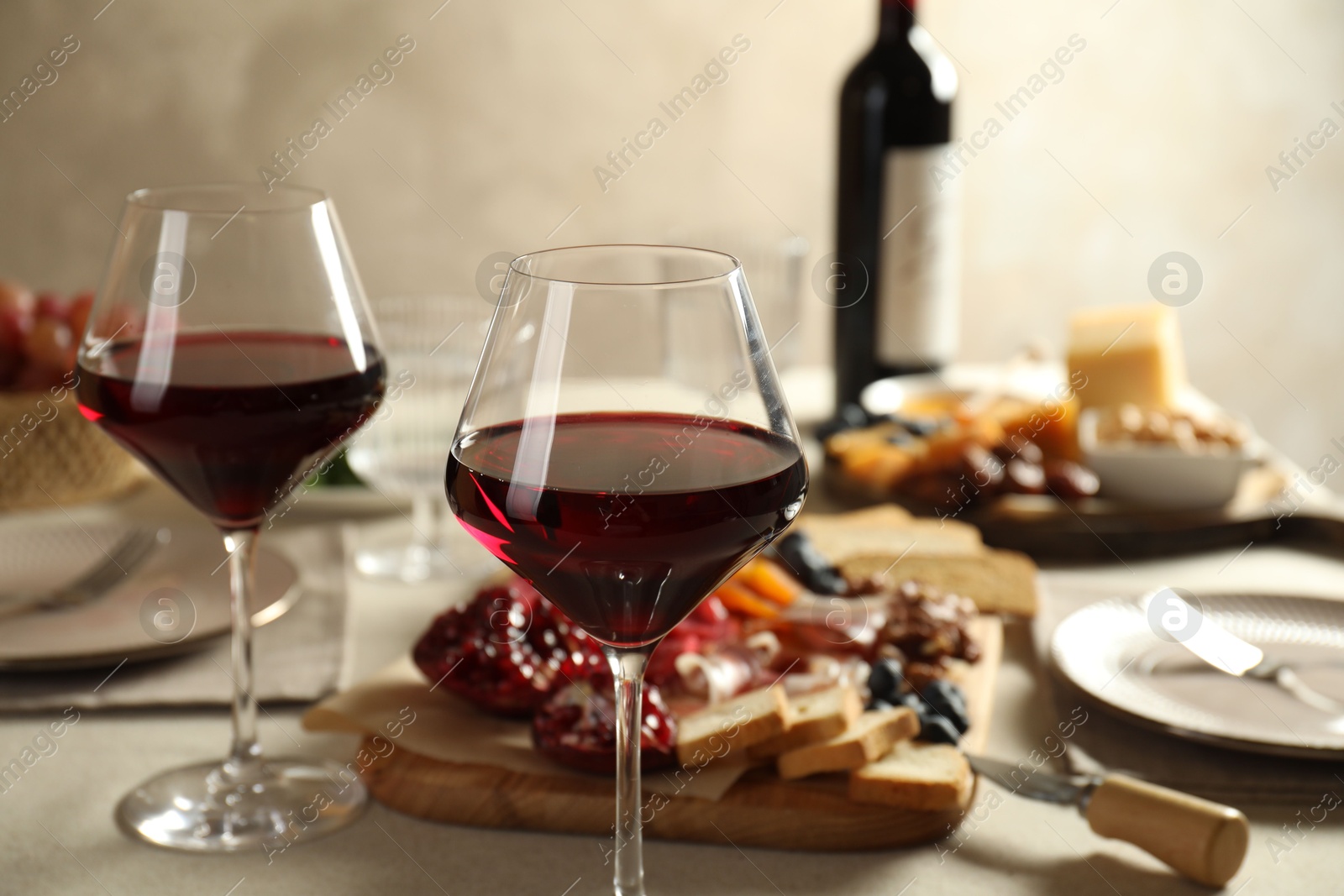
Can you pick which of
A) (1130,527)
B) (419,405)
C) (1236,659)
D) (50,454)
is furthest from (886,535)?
(50,454)

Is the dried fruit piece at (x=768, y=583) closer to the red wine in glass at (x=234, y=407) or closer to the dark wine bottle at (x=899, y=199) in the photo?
the red wine in glass at (x=234, y=407)

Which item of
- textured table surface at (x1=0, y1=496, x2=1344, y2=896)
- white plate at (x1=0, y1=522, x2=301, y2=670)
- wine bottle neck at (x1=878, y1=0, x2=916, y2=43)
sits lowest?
textured table surface at (x1=0, y1=496, x2=1344, y2=896)

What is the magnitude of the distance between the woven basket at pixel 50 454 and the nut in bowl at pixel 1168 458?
1095 millimetres

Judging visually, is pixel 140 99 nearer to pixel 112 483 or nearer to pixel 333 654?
pixel 112 483

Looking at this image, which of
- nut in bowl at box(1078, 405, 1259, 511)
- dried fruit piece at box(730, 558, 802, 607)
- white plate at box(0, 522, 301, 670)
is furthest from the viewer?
nut in bowl at box(1078, 405, 1259, 511)

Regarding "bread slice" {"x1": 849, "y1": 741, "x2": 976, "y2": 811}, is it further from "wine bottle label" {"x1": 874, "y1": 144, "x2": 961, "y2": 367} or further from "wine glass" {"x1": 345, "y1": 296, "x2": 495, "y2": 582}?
"wine bottle label" {"x1": 874, "y1": 144, "x2": 961, "y2": 367}

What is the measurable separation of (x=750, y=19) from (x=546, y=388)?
9.74 feet

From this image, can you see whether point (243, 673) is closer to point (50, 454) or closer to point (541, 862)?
point (541, 862)

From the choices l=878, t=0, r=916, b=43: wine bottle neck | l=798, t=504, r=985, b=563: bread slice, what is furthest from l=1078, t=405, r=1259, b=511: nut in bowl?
l=878, t=0, r=916, b=43: wine bottle neck

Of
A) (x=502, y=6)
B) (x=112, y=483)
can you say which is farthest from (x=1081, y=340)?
(x=502, y=6)

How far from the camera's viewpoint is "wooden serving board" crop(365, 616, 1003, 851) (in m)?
0.72

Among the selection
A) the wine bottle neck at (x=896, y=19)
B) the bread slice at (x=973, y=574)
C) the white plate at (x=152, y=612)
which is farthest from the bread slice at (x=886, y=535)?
the wine bottle neck at (x=896, y=19)

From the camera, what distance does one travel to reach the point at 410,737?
789mm

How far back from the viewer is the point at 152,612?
39.5 inches
